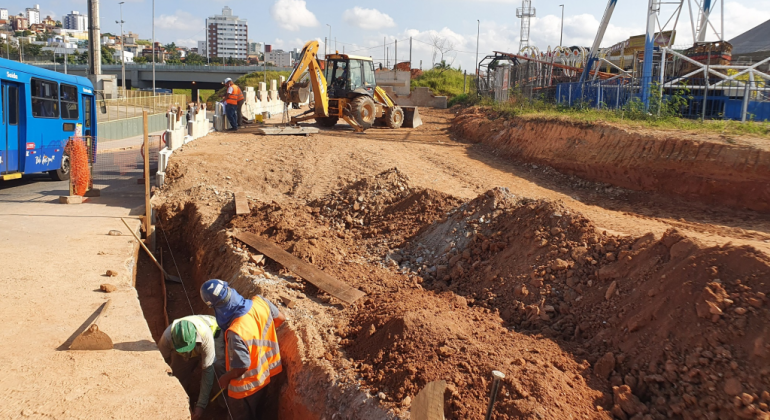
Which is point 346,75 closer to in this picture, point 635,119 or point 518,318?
point 635,119

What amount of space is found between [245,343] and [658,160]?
9.30 m

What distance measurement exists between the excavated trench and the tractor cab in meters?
11.2

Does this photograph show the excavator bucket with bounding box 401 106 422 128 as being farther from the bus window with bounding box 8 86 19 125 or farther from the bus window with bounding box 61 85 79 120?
the bus window with bounding box 8 86 19 125

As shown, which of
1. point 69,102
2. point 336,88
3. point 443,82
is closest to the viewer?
point 69,102

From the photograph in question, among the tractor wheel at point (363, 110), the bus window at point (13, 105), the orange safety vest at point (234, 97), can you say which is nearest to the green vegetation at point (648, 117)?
the tractor wheel at point (363, 110)

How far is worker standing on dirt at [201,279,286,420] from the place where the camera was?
5.15 metres

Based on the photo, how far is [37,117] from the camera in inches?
508

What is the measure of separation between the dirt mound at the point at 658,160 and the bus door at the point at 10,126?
12024 mm

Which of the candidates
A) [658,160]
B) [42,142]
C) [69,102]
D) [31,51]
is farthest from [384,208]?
[31,51]

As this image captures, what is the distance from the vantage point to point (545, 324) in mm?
5703

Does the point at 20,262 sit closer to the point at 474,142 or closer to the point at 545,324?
the point at 545,324

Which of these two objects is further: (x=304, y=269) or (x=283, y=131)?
(x=283, y=131)

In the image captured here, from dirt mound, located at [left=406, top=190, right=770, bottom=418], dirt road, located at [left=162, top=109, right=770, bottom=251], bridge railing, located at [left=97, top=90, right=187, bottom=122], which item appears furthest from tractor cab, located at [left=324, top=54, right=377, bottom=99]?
bridge railing, located at [left=97, top=90, right=187, bottom=122]

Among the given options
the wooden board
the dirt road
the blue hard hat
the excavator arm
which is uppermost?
the excavator arm
